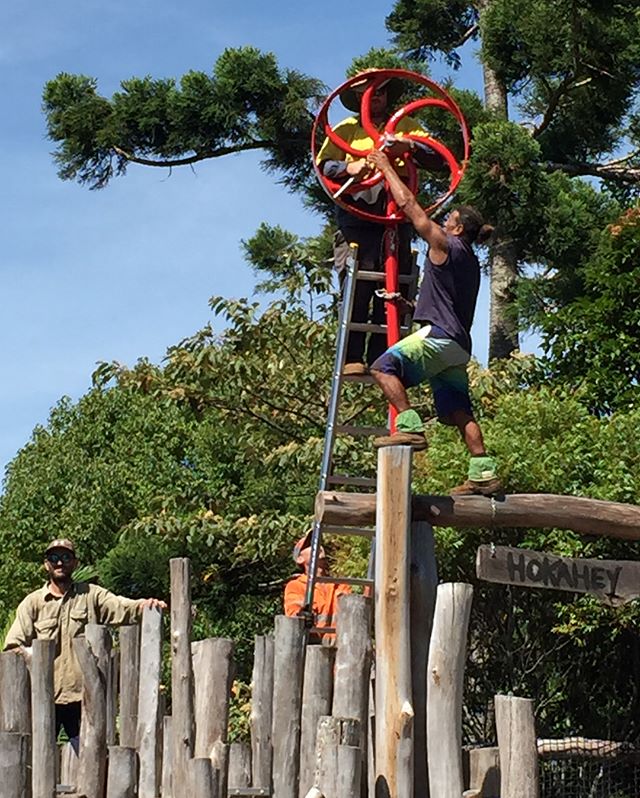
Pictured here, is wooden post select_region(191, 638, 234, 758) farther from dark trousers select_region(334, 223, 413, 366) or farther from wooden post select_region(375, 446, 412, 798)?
dark trousers select_region(334, 223, 413, 366)

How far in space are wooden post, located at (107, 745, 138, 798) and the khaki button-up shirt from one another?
4.90 ft

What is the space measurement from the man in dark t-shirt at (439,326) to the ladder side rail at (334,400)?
0.55 meters

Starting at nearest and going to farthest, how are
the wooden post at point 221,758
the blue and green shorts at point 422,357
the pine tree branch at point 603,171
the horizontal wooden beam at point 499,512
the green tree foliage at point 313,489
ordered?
the wooden post at point 221,758 → the horizontal wooden beam at point 499,512 → the blue and green shorts at point 422,357 → the green tree foliage at point 313,489 → the pine tree branch at point 603,171

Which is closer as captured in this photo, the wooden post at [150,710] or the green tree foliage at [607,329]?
the wooden post at [150,710]

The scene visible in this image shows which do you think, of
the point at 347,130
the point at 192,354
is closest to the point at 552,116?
the point at 192,354

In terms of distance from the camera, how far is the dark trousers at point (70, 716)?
28.1ft

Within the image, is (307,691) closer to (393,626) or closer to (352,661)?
(352,661)

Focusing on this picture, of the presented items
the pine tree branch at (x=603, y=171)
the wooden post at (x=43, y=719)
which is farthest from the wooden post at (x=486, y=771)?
the pine tree branch at (x=603, y=171)

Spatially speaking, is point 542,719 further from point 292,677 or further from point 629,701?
point 292,677

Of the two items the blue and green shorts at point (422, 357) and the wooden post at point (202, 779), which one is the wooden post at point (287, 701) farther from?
the blue and green shorts at point (422, 357)

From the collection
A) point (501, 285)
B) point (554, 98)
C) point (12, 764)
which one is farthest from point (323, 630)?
point (501, 285)

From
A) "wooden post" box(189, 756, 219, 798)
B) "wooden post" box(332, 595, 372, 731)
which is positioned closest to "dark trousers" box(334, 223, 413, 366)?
"wooden post" box(332, 595, 372, 731)

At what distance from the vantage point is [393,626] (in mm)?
7312

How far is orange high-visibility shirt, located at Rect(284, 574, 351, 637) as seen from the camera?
844 cm
